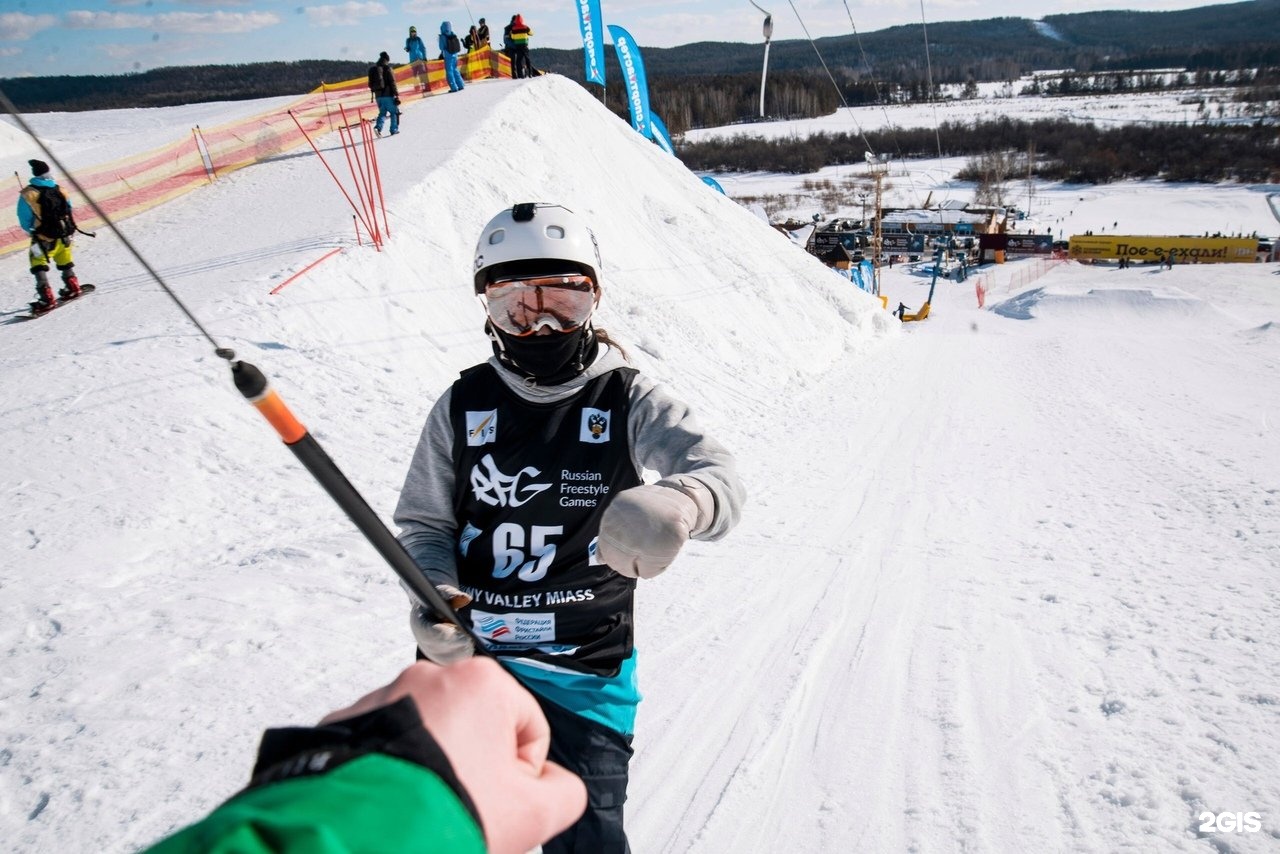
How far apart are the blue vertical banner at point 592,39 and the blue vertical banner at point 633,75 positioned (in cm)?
93

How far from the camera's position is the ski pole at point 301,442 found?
3.76ft

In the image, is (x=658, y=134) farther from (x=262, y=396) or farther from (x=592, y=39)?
(x=262, y=396)

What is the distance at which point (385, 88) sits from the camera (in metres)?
16.3

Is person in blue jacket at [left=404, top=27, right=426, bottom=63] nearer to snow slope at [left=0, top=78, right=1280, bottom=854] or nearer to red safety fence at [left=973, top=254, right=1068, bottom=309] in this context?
snow slope at [left=0, top=78, right=1280, bottom=854]

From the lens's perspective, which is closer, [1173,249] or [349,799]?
[349,799]

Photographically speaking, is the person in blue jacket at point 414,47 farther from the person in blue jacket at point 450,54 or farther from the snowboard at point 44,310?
the snowboard at point 44,310

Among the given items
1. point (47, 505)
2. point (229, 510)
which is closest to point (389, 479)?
point (229, 510)

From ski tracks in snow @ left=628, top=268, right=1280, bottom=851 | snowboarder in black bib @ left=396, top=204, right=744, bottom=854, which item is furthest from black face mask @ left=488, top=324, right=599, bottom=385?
ski tracks in snow @ left=628, top=268, right=1280, bottom=851

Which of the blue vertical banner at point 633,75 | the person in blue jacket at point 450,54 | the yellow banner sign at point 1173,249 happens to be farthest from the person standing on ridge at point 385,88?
the yellow banner sign at point 1173,249

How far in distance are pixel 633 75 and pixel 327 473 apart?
2435 cm

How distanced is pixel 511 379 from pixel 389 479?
4.74 metres

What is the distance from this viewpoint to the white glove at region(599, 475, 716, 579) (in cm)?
163

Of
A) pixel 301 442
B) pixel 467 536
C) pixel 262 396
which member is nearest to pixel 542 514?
pixel 467 536

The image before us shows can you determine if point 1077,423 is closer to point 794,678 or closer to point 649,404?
point 794,678
